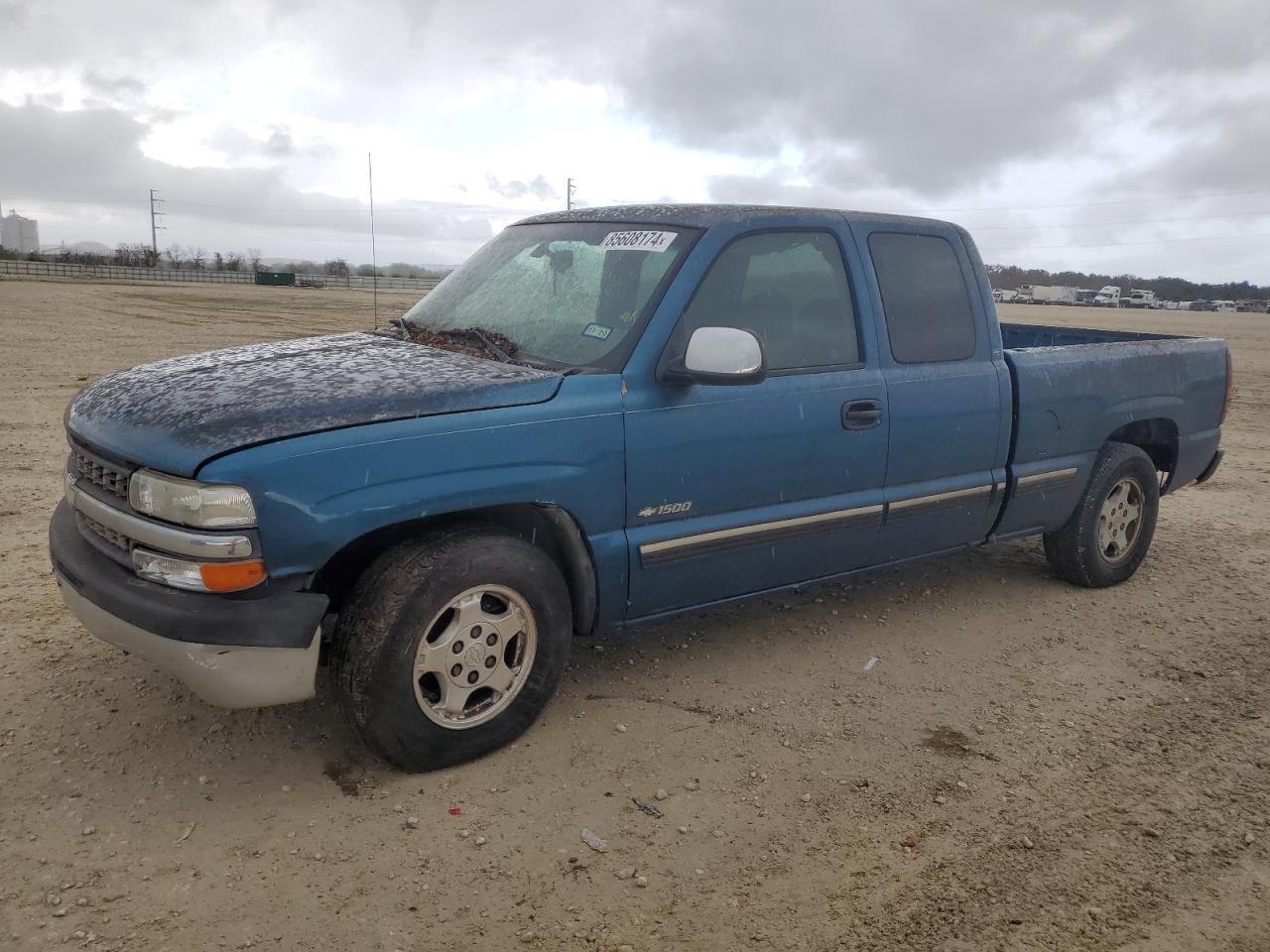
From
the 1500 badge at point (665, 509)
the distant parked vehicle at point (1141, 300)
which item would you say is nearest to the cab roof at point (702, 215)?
the 1500 badge at point (665, 509)

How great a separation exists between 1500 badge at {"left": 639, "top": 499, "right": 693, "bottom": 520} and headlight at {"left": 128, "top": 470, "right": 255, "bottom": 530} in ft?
4.51

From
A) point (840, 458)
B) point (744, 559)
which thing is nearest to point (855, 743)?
point (744, 559)

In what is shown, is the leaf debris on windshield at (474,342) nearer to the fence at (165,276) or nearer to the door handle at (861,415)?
the door handle at (861,415)

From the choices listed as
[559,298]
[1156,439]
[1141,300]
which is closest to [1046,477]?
[1156,439]

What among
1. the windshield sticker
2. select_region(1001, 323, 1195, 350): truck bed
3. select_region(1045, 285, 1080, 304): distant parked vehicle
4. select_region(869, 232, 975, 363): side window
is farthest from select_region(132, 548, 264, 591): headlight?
select_region(1045, 285, 1080, 304): distant parked vehicle

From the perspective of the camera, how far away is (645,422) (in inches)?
138

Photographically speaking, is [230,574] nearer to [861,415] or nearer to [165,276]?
[861,415]

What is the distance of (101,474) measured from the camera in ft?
10.4

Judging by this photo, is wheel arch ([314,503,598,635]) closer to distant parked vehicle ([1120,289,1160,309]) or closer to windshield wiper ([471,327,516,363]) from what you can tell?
windshield wiper ([471,327,516,363])

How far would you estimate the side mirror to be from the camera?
3408 mm

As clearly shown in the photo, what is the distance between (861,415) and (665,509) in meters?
1.03

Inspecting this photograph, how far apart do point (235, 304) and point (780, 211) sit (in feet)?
103

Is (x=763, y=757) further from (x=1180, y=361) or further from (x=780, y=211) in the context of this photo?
(x=1180, y=361)

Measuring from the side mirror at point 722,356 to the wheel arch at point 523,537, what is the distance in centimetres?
69
